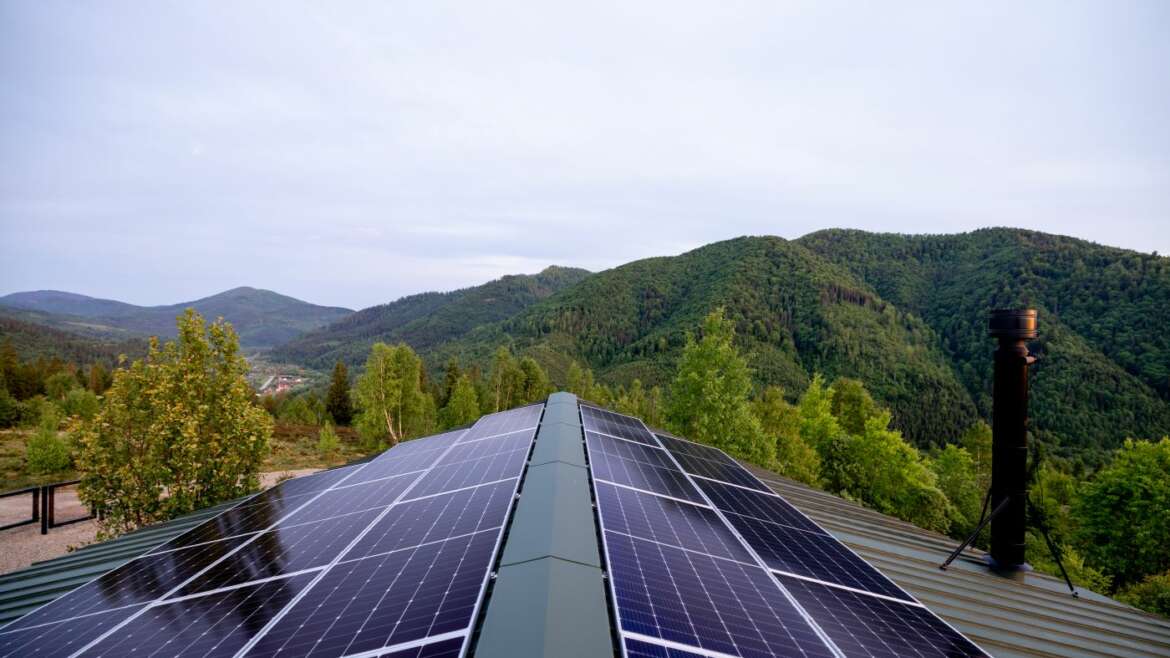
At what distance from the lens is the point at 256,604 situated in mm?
5891

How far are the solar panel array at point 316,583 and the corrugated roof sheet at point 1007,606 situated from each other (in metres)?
6.95

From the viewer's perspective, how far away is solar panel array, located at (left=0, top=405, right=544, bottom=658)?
484 centimetres

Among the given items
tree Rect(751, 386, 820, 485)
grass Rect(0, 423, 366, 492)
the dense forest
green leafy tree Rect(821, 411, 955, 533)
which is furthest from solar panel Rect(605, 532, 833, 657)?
green leafy tree Rect(821, 411, 955, 533)

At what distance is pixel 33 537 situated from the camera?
2188 cm

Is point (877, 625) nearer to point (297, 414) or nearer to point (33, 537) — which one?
point (33, 537)

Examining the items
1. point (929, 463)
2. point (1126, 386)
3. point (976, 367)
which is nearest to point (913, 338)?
point (976, 367)

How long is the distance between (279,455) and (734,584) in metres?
46.5

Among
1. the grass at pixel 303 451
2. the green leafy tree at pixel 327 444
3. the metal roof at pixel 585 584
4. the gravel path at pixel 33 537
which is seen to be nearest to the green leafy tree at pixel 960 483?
the metal roof at pixel 585 584

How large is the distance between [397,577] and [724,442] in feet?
77.8

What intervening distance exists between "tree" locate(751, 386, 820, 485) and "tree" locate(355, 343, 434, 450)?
29.8m

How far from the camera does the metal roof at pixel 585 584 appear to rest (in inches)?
177

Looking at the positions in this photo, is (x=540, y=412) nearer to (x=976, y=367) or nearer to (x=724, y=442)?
(x=724, y=442)

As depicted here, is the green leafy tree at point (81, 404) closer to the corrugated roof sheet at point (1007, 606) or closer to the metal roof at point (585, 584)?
the metal roof at point (585, 584)

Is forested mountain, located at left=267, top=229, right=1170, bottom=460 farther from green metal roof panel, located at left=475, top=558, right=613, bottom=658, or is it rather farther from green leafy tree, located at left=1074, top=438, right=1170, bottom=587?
green metal roof panel, located at left=475, top=558, right=613, bottom=658
